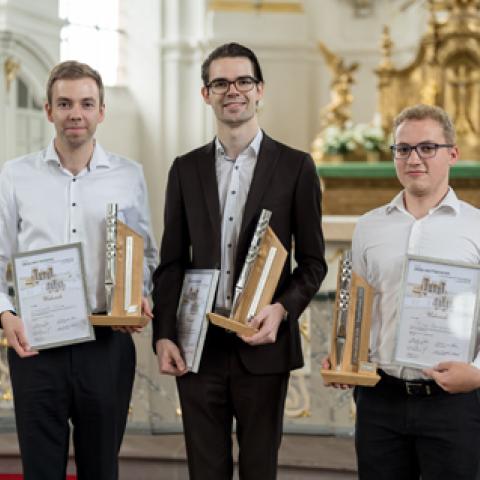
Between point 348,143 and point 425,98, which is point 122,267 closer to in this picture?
point 348,143

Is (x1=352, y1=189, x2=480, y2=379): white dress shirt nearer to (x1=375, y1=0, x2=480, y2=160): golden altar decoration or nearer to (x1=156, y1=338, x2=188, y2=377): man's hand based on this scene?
(x1=156, y1=338, x2=188, y2=377): man's hand

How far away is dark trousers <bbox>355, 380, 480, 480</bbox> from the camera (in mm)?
2871

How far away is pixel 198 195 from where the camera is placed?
3236 millimetres

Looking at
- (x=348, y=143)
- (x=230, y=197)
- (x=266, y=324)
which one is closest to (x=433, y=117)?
(x=230, y=197)

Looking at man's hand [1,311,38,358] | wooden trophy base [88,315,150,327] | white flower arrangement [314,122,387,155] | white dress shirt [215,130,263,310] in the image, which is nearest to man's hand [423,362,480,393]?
white dress shirt [215,130,263,310]

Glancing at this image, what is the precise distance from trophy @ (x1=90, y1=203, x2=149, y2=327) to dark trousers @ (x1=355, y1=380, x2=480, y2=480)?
785 mm

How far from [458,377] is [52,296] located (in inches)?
51.4

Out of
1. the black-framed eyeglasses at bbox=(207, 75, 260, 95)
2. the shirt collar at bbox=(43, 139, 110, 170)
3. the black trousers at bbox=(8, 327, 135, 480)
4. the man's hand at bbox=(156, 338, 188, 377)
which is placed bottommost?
the black trousers at bbox=(8, 327, 135, 480)

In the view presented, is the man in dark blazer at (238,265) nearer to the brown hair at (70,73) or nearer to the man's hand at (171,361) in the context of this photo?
the man's hand at (171,361)

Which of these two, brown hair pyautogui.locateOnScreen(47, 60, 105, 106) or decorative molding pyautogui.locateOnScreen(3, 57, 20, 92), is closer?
brown hair pyautogui.locateOnScreen(47, 60, 105, 106)

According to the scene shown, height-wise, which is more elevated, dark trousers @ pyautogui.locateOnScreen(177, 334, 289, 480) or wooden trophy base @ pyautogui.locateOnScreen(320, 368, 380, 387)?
wooden trophy base @ pyautogui.locateOnScreen(320, 368, 380, 387)

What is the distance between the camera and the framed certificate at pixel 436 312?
9.34 feet

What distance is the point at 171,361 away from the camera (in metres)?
3.16

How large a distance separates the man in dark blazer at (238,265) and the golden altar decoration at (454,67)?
8630 mm
